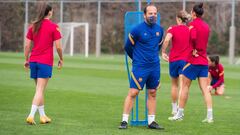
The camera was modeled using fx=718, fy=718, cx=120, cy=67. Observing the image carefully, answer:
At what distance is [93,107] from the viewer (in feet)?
50.3

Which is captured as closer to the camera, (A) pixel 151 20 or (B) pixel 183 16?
(A) pixel 151 20

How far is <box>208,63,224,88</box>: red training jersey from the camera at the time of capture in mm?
19453

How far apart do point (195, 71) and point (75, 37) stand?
34158 mm

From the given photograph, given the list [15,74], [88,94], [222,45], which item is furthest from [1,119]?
[222,45]

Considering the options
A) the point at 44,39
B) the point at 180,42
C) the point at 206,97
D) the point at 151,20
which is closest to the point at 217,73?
the point at 180,42

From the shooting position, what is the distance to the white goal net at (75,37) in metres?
45.8

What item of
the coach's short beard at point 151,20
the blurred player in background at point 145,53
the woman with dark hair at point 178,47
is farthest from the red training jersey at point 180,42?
the coach's short beard at point 151,20

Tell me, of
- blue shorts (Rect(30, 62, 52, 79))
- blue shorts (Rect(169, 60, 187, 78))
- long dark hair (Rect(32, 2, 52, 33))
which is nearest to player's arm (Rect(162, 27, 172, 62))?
blue shorts (Rect(169, 60, 187, 78))

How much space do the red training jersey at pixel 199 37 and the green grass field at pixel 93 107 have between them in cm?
114

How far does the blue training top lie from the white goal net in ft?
109

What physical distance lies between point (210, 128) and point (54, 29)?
3.13 m

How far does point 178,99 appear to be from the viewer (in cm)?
1433

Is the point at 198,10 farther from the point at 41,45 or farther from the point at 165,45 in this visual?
the point at 41,45

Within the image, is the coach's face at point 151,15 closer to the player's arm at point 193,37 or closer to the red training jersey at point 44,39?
the player's arm at point 193,37
